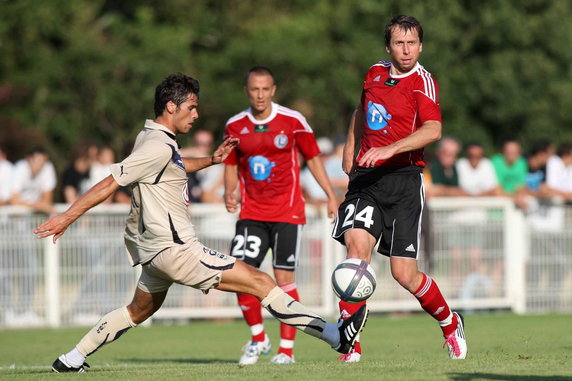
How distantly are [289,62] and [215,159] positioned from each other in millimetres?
28384

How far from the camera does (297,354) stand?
40.0 feet

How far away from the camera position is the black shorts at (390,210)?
9383 millimetres

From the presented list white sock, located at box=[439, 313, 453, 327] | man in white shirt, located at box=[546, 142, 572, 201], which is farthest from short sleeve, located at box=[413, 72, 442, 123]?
man in white shirt, located at box=[546, 142, 572, 201]

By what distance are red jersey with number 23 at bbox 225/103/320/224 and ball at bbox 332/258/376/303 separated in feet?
7.76

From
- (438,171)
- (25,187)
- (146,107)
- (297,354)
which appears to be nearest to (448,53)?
(146,107)

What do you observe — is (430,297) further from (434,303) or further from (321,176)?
(321,176)

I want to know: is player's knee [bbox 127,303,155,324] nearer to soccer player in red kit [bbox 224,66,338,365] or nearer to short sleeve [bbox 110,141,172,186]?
short sleeve [bbox 110,141,172,186]

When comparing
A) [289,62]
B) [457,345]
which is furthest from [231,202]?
[289,62]

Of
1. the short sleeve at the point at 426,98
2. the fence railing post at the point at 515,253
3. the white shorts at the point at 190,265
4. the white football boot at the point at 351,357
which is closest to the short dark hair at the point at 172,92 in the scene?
the white shorts at the point at 190,265

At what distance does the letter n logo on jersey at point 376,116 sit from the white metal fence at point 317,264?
22.1 feet

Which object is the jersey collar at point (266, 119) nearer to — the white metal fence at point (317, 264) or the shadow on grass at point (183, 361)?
the shadow on grass at point (183, 361)

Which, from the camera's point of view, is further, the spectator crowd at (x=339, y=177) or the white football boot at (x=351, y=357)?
the spectator crowd at (x=339, y=177)

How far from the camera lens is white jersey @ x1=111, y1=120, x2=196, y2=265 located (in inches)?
340

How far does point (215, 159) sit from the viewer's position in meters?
9.12
